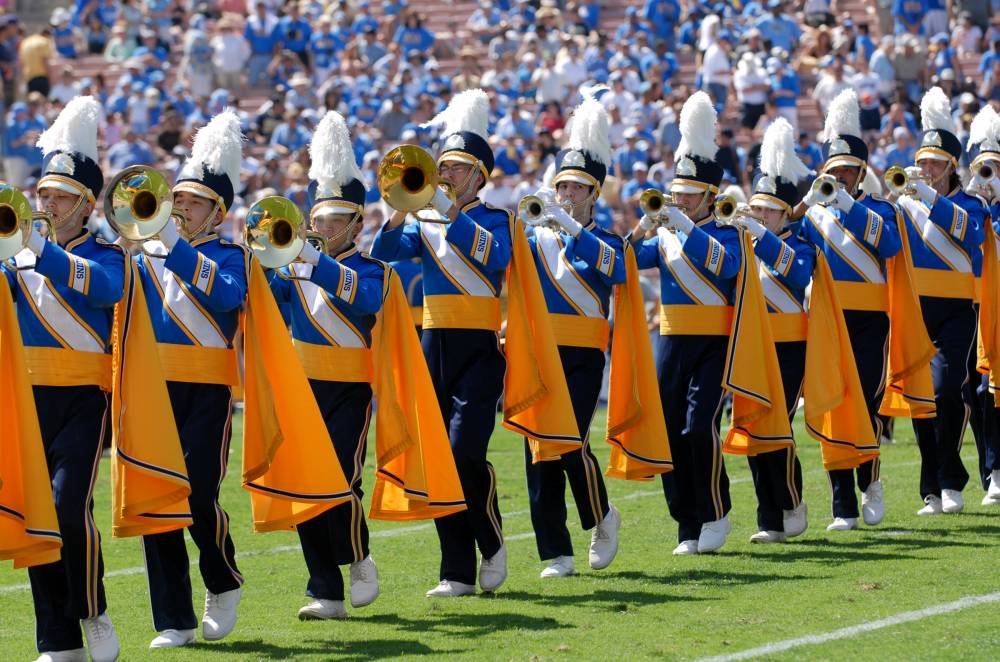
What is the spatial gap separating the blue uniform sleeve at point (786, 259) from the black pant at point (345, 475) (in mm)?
2708

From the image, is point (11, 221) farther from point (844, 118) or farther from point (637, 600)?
point (844, 118)

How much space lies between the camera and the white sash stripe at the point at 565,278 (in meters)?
9.19

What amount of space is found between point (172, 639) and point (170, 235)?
162 cm

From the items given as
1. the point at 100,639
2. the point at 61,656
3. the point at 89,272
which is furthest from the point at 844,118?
Answer: the point at 61,656

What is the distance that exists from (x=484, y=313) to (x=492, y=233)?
39 centimetres

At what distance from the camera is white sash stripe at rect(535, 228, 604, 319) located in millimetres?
9188

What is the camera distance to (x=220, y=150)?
7.77 metres

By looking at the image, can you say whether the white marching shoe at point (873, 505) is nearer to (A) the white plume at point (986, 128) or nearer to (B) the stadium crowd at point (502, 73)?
(A) the white plume at point (986, 128)

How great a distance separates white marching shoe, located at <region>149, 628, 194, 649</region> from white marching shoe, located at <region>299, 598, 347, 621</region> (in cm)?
64

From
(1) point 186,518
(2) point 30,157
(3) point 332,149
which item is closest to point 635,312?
(3) point 332,149

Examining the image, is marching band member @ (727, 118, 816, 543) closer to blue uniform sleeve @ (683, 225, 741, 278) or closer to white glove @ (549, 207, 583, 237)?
blue uniform sleeve @ (683, 225, 741, 278)

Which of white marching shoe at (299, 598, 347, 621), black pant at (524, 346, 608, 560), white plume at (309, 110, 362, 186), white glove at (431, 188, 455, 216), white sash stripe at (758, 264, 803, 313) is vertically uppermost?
white plume at (309, 110, 362, 186)

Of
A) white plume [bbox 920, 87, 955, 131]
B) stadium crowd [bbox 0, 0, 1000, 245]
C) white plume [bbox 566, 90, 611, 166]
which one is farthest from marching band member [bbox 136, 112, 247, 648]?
stadium crowd [bbox 0, 0, 1000, 245]

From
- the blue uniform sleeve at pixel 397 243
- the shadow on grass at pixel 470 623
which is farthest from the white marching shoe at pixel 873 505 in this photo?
the blue uniform sleeve at pixel 397 243
